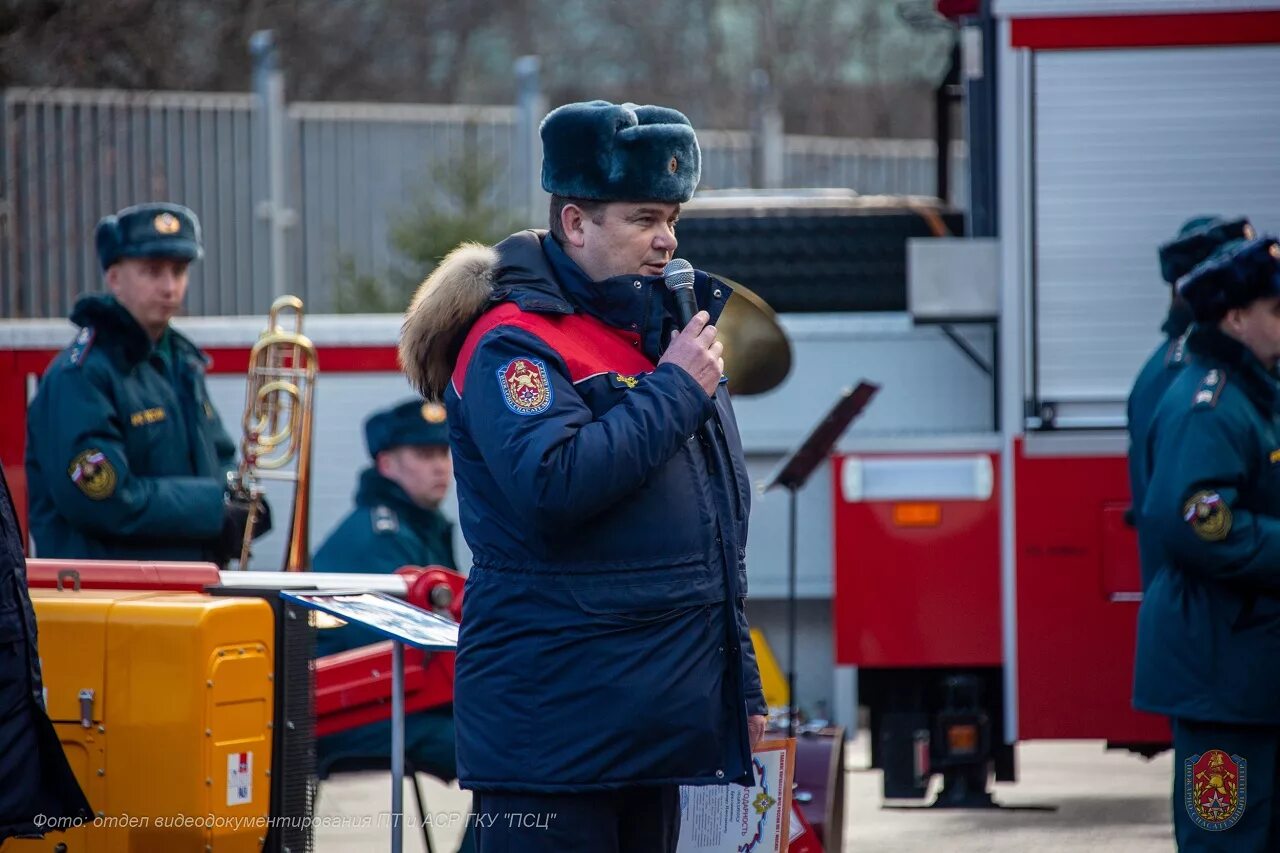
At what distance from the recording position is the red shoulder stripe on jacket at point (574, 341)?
305 cm

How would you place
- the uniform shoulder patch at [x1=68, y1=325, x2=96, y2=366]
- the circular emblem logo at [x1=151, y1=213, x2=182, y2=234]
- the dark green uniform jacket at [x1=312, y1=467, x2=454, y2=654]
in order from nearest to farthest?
the uniform shoulder patch at [x1=68, y1=325, x2=96, y2=366]
the circular emblem logo at [x1=151, y1=213, x2=182, y2=234]
the dark green uniform jacket at [x1=312, y1=467, x2=454, y2=654]

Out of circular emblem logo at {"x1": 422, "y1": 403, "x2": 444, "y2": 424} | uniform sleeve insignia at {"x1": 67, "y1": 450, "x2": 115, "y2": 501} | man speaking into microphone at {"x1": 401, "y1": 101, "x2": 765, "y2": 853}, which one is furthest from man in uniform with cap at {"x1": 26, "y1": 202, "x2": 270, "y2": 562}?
man speaking into microphone at {"x1": 401, "y1": 101, "x2": 765, "y2": 853}

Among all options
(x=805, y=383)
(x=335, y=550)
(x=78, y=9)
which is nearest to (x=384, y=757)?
(x=335, y=550)

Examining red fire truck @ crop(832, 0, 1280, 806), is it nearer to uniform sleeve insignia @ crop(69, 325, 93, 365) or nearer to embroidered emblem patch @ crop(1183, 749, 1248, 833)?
embroidered emblem patch @ crop(1183, 749, 1248, 833)

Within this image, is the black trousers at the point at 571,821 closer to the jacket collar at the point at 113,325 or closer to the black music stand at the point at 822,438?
the black music stand at the point at 822,438

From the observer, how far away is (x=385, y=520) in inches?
234

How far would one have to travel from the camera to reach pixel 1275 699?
4.15 meters

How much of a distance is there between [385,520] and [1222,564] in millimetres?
2737

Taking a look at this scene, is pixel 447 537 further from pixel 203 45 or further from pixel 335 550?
pixel 203 45

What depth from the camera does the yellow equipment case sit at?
3885mm

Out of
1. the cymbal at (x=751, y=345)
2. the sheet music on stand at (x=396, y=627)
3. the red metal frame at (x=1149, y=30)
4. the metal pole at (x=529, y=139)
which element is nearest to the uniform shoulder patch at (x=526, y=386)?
the sheet music on stand at (x=396, y=627)

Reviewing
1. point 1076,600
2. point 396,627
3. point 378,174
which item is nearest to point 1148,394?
point 1076,600

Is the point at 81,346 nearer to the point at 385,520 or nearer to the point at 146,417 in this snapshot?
the point at 146,417

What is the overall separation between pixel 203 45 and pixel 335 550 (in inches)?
532
